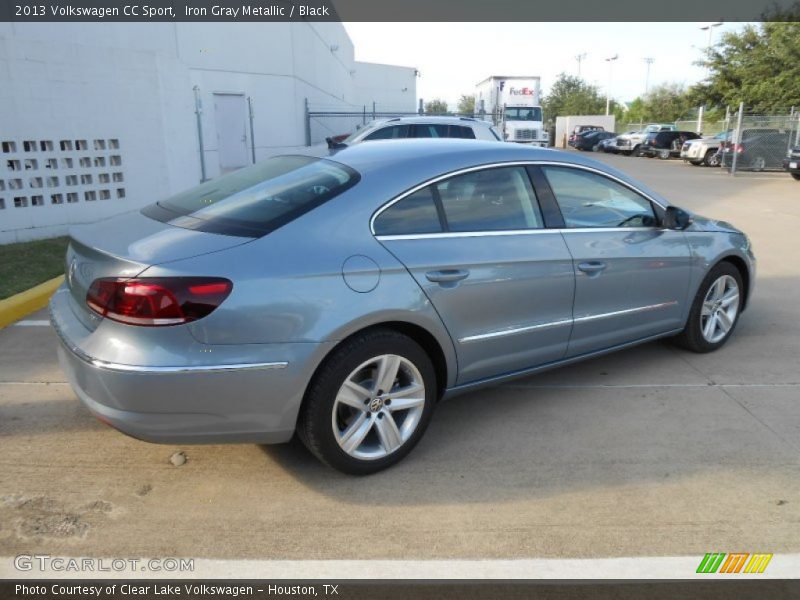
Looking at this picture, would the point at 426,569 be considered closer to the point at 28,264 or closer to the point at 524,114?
the point at 28,264

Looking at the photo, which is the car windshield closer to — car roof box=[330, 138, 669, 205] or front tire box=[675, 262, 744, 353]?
front tire box=[675, 262, 744, 353]

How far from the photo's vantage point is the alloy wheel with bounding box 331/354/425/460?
10.2 feet

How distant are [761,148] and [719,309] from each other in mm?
21949

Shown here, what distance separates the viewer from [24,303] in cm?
575

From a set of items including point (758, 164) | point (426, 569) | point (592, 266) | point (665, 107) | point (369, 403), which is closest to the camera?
point (426, 569)

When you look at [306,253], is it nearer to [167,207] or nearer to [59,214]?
[167,207]

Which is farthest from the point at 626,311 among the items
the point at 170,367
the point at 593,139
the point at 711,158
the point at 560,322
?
the point at 593,139

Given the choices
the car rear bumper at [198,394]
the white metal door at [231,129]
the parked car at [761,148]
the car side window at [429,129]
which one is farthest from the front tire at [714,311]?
→ the parked car at [761,148]

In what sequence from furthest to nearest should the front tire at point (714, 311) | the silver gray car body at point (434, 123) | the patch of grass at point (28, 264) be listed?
the silver gray car body at point (434, 123) < the patch of grass at point (28, 264) < the front tire at point (714, 311)

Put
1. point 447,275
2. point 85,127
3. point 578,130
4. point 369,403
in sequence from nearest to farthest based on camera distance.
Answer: point 369,403, point 447,275, point 85,127, point 578,130

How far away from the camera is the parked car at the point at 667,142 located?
111 ft

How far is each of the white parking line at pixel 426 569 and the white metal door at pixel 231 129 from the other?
62.2 ft

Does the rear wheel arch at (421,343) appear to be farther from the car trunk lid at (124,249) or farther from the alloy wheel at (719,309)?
the alloy wheel at (719,309)

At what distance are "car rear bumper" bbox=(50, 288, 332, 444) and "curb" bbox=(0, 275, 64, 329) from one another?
124 inches
